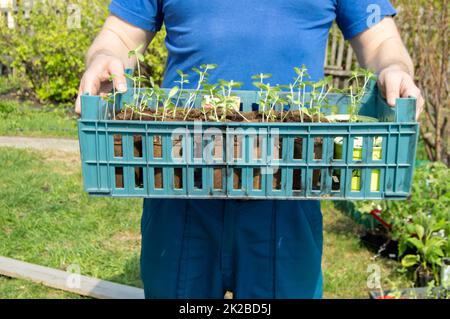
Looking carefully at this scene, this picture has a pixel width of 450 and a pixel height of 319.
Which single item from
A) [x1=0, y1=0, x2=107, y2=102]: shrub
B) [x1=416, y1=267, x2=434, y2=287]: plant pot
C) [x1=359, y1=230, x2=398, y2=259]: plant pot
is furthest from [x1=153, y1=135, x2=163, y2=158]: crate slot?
[x1=0, y1=0, x2=107, y2=102]: shrub

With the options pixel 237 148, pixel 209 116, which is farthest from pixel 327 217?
pixel 237 148

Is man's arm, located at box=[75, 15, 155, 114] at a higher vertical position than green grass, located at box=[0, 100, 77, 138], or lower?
higher

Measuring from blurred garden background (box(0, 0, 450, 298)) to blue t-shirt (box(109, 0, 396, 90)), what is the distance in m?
1.76

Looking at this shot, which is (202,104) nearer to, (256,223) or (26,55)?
(256,223)

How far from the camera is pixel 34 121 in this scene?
7453mm

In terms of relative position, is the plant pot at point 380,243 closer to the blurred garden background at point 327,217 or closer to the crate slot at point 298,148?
the blurred garden background at point 327,217

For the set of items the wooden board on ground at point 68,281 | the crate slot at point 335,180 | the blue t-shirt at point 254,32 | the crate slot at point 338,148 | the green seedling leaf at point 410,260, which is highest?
the blue t-shirt at point 254,32

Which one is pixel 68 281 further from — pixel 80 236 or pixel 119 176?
pixel 119 176

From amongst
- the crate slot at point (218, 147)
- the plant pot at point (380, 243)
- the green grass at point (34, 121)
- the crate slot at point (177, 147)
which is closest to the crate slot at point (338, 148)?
the crate slot at point (218, 147)

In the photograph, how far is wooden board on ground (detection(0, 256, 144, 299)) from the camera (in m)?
3.71

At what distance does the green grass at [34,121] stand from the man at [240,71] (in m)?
5.04

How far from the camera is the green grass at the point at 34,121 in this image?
707 cm

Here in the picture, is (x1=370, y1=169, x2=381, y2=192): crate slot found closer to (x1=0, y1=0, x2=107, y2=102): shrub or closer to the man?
the man

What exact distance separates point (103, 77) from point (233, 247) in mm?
726
